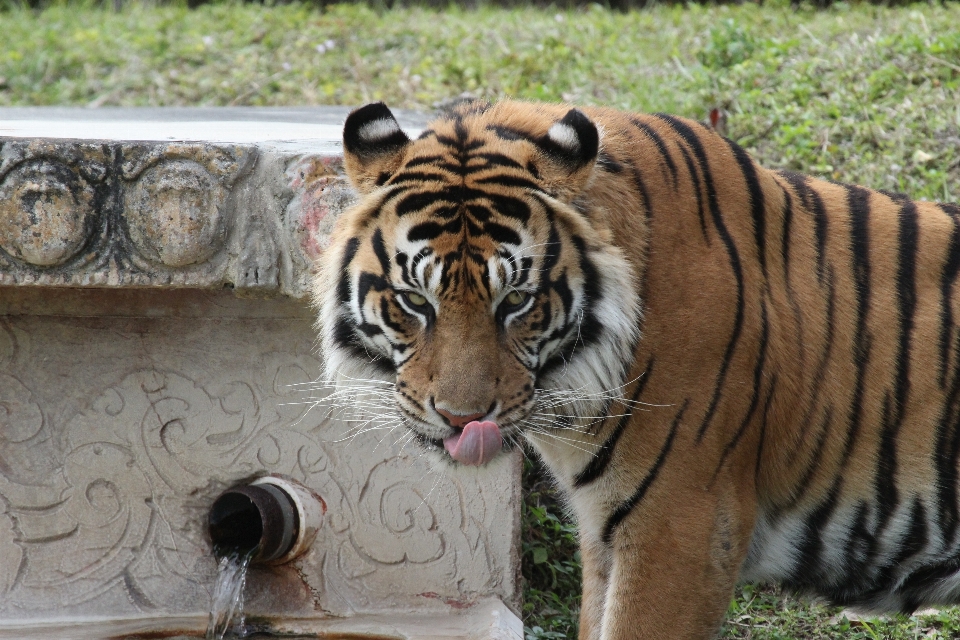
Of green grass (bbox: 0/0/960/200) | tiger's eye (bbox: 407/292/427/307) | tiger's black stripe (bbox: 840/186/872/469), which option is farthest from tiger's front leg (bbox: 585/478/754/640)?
green grass (bbox: 0/0/960/200)

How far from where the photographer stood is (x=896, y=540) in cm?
259

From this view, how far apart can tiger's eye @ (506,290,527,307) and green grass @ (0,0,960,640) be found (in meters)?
1.49

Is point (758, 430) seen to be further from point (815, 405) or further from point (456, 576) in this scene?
point (456, 576)

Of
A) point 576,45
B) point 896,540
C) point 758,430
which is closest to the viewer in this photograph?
point 758,430

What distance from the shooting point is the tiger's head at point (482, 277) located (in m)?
2.15

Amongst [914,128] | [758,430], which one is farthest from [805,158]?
[758,430]

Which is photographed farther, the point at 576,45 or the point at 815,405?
the point at 576,45

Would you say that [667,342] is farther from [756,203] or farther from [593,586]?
[593,586]

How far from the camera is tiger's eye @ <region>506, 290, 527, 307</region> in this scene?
7.16 feet

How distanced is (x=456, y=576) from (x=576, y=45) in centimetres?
378

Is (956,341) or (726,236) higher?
(726,236)

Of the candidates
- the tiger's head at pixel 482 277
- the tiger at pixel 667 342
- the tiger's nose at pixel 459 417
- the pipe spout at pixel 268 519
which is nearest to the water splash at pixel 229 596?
the pipe spout at pixel 268 519

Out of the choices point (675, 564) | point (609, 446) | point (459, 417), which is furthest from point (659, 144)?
point (675, 564)

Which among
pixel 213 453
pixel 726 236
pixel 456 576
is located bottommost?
pixel 456 576
